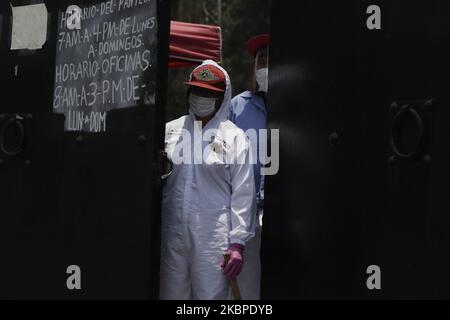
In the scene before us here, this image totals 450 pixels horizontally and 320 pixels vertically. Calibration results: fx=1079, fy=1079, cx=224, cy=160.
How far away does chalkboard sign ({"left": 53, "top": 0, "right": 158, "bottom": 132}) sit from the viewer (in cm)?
567

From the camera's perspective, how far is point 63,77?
6297 millimetres

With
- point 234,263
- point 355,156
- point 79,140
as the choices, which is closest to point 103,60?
point 79,140

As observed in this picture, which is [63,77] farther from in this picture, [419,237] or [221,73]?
[419,237]

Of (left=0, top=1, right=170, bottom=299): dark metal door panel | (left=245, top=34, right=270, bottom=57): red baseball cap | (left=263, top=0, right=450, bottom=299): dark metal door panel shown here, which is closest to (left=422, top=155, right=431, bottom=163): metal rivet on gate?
(left=263, top=0, right=450, bottom=299): dark metal door panel

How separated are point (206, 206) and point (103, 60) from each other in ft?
3.39

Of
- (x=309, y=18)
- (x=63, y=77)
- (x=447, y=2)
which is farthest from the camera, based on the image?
(x=63, y=77)

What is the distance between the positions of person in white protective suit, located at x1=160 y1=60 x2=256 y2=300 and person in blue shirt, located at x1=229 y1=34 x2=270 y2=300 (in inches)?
7.6

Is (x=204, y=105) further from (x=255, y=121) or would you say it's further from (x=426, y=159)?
(x=426, y=159)

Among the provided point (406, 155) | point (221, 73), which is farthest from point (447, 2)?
point (221, 73)

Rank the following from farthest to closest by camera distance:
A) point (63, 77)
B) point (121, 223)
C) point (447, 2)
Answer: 1. point (63, 77)
2. point (121, 223)
3. point (447, 2)

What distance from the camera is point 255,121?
6.50m

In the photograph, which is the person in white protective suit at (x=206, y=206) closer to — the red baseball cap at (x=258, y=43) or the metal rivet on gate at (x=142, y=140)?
the metal rivet on gate at (x=142, y=140)

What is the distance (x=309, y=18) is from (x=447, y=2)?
1.10 metres

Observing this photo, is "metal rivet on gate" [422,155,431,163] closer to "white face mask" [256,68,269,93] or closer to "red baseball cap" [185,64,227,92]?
"red baseball cap" [185,64,227,92]
